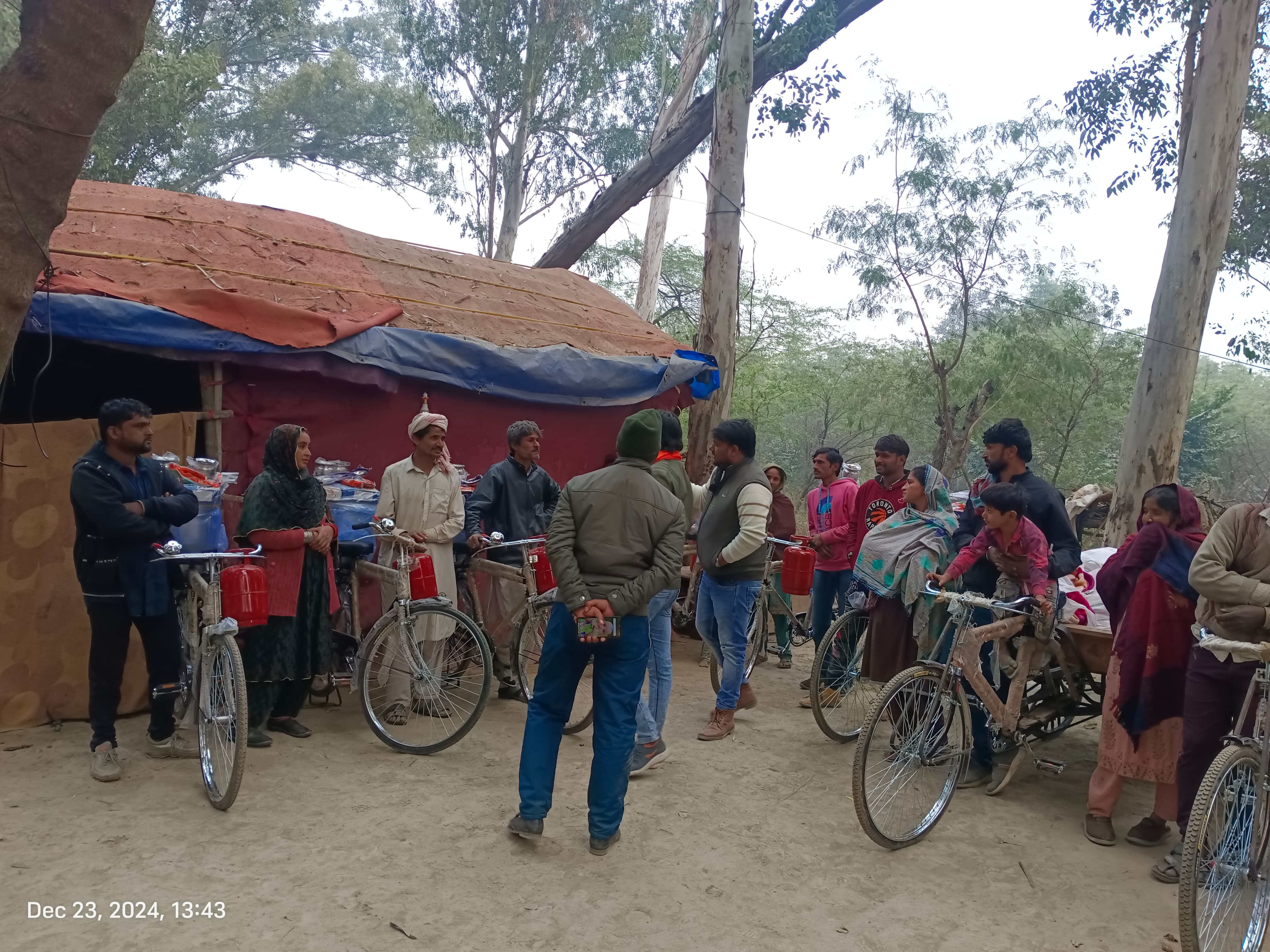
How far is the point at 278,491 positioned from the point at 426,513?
2.99 ft

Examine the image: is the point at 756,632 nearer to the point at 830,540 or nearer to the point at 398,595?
the point at 830,540

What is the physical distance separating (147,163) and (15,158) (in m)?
18.1

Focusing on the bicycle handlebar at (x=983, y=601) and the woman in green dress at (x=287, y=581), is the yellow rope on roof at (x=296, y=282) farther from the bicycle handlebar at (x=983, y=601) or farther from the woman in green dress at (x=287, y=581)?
Answer: the bicycle handlebar at (x=983, y=601)

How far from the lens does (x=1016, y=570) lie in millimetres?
4863

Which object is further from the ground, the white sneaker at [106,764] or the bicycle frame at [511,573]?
the bicycle frame at [511,573]

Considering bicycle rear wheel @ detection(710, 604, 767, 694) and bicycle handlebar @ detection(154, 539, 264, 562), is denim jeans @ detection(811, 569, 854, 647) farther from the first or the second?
bicycle handlebar @ detection(154, 539, 264, 562)

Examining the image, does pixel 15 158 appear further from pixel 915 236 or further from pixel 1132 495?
pixel 915 236

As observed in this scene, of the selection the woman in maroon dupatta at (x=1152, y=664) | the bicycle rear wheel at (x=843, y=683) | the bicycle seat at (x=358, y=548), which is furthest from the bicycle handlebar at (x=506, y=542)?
the woman in maroon dupatta at (x=1152, y=664)

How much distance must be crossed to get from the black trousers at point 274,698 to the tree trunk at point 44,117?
2.65 metres

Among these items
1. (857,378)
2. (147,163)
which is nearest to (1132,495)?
(857,378)

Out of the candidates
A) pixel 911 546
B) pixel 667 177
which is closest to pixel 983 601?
pixel 911 546

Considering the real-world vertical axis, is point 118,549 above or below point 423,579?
above

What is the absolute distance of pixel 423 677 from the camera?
17.2 ft

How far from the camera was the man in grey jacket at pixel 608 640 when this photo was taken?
397 centimetres
